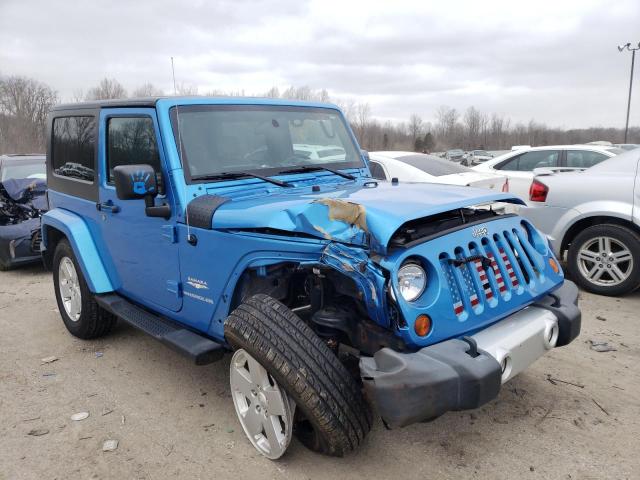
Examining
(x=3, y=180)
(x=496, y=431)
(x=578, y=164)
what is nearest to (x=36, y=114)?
(x=3, y=180)

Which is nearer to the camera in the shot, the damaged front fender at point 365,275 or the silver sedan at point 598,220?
the damaged front fender at point 365,275

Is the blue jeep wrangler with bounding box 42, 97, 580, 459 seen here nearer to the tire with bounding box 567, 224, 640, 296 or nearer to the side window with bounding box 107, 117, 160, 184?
the side window with bounding box 107, 117, 160, 184

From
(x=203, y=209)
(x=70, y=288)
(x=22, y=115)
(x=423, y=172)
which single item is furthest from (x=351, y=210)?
(x=22, y=115)

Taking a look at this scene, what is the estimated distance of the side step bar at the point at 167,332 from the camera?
3047mm

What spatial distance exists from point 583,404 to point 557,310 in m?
0.89

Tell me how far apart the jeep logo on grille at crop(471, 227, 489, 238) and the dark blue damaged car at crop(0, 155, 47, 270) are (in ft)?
20.7

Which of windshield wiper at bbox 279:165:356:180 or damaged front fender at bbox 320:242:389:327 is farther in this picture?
windshield wiper at bbox 279:165:356:180

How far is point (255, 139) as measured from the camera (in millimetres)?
3697

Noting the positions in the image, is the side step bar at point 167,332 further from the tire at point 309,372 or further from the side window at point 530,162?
the side window at point 530,162

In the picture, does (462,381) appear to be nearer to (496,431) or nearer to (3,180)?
(496,431)

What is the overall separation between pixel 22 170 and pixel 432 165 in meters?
7.00

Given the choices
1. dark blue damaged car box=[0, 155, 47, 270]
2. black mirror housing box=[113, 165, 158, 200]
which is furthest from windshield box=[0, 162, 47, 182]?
black mirror housing box=[113, 165, 158, 200]

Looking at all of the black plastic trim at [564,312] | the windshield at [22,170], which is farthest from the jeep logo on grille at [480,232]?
the windshield at [22,170]

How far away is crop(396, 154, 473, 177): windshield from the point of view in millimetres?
7605
